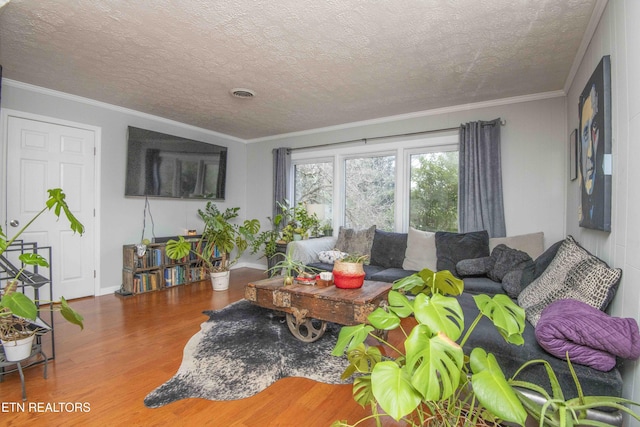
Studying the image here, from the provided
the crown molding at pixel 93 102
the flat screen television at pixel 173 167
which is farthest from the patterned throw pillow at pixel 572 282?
the crown molding at pixel 93 102

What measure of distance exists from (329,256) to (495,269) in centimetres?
175

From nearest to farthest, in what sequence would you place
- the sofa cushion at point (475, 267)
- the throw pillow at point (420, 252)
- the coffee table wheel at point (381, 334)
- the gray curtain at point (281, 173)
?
the coffee table wheel at point (381, 334), the sofa cushion at point (475, 267), the throw pillow at point (420, 252), the gray curtain at point (281, 173)

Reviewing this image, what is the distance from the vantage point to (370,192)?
4.52m

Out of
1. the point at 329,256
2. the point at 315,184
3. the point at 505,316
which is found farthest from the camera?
the point at 315,184

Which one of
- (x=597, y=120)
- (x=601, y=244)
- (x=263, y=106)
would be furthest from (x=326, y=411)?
(x=263, y=106)

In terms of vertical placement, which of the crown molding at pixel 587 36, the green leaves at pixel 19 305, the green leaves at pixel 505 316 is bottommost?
the green leaves at pixel 19 305

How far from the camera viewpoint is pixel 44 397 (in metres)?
1.77

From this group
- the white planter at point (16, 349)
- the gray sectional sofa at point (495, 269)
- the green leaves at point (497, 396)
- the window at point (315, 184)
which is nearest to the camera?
the green leaves at point (497, 396)

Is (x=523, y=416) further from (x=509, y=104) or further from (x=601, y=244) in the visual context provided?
(x=509, y=104)

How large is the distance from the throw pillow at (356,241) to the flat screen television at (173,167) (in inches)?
92.1

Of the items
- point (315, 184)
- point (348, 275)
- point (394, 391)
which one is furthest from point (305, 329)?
point (315, 184)

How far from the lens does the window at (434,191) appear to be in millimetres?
3885

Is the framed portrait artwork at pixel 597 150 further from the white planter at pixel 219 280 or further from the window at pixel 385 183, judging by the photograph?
the white planter at pixel 219 280

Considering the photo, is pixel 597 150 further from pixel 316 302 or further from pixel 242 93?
pixel 242 93
